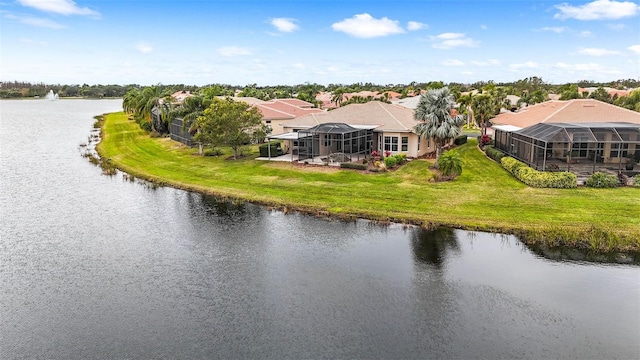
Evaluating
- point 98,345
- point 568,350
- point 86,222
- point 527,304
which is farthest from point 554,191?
point 86,222

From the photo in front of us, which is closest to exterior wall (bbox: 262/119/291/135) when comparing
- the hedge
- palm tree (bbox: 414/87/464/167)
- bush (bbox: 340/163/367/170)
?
bush (bbox: 340/163/367/170)

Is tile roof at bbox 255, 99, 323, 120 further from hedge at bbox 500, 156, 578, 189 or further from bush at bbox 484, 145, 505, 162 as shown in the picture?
hedge at bbox 500, 156, 578, 189

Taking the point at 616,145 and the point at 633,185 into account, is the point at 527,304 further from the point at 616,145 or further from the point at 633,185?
the point at 616,145

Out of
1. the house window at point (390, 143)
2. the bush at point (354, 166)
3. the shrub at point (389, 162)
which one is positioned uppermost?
the house window at point (390, 143)

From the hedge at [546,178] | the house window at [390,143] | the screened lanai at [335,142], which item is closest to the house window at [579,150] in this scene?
the hedge at [546,178]

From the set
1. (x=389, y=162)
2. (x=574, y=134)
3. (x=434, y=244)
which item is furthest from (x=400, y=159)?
(x=434, y=244)

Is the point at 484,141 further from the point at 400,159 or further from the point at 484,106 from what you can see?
the point at 400,159

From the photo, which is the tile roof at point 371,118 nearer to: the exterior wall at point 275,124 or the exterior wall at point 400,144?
the exterior wall at point 400,144
